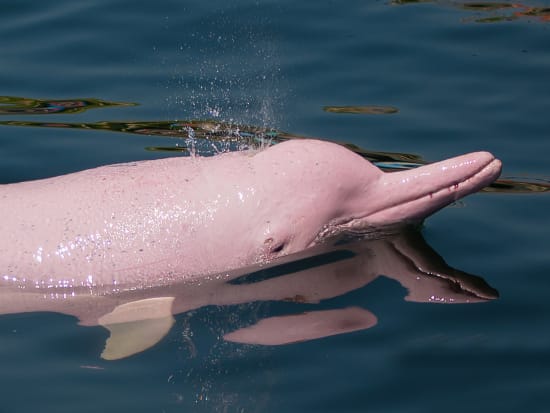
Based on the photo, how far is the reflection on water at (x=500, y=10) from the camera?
14.1 meters

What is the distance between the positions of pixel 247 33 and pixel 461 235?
203 inches

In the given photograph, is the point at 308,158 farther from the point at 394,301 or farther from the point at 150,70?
the point at 150,70

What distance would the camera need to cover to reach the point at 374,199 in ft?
30.8

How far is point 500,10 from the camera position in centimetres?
1442

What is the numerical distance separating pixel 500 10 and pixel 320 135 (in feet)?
13.2

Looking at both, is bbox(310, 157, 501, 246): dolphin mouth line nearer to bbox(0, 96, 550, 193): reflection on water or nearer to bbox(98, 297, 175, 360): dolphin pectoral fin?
bbox(0, 96, 550, 193): reflection on water

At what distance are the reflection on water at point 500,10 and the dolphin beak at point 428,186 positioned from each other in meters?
5.43

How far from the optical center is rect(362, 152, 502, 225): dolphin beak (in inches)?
358

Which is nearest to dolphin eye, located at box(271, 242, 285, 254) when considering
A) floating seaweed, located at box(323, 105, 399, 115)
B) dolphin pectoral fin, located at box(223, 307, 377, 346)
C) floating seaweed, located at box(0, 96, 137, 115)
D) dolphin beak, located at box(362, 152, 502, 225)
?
dolphin beak, located at box(362, 152, 502, 225)

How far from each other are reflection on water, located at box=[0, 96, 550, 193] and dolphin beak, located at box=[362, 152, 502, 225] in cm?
130

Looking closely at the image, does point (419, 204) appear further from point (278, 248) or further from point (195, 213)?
point (195, 213)

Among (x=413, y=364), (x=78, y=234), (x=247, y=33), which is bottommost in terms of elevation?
(x=413, y=364)

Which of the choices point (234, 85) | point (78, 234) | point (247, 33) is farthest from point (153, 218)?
point (247, 33)

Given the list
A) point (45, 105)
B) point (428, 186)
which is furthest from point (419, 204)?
point (45, 105)
